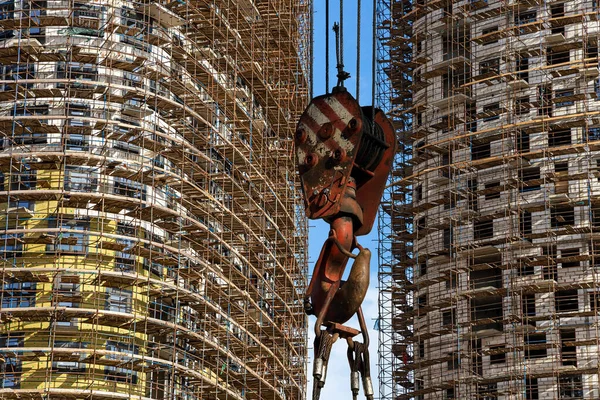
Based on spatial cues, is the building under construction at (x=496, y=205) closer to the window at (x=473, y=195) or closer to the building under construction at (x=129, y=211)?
the window at (x=473, y=195)

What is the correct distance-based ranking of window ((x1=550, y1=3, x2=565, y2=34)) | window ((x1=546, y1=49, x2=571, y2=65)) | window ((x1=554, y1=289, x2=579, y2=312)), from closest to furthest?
window ((x1=554, y1=289, x2=579, y2=312)), window ((x1=546, y1=49, x2=571, y2=65)), window ((x1=550, y1=3, x2=565, y2=34))

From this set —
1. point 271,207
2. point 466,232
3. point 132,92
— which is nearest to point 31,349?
point 132,92

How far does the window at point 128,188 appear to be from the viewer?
49.2 meters

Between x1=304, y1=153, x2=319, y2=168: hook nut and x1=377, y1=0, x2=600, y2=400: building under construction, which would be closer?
x1=304, y1=153, x2=319, y2=168: hook nut

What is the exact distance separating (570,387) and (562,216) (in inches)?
317

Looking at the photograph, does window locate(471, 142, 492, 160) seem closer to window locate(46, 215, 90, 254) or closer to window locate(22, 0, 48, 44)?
window locate(22, 0, 48, 44)

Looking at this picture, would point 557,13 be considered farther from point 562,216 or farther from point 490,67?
point 562,216

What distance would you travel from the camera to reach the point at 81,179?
161ft

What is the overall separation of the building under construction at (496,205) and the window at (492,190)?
6 centimetres

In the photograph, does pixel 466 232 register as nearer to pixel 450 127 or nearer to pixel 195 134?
pixel 450 127

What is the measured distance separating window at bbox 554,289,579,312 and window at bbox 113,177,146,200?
71.1 ft

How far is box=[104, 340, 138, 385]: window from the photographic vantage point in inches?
1836

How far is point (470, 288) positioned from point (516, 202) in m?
4.39

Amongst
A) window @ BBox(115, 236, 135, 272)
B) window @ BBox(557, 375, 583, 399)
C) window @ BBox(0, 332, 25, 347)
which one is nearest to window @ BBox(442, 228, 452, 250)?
window @ BBox(557, 375, 583, 399)
